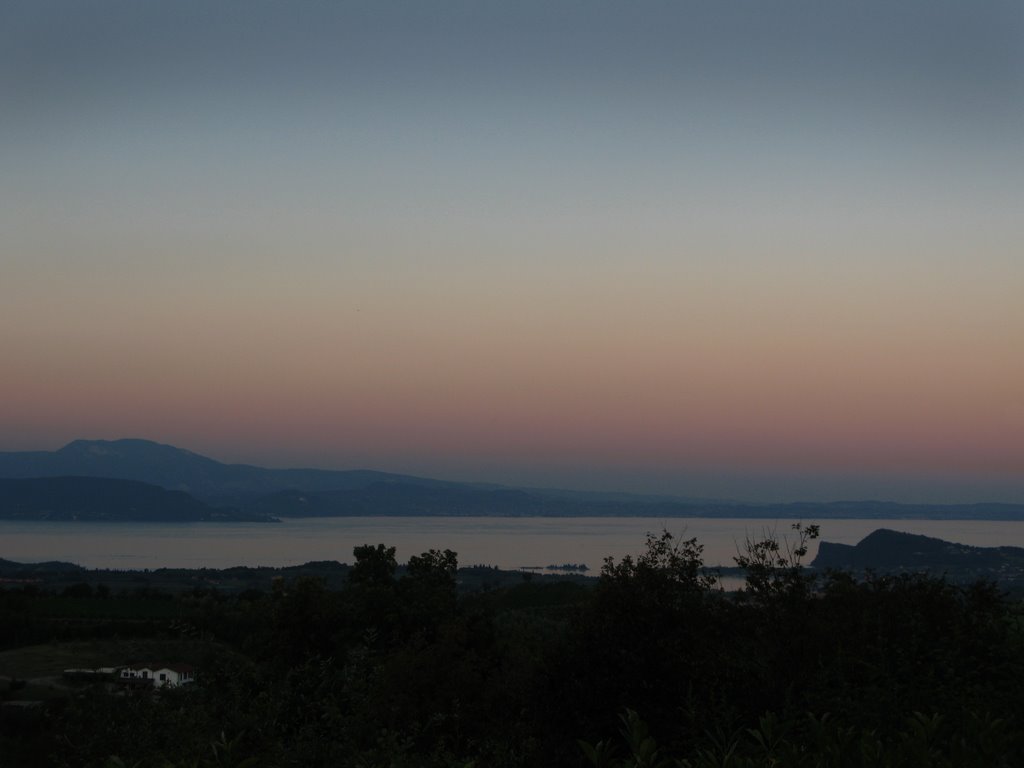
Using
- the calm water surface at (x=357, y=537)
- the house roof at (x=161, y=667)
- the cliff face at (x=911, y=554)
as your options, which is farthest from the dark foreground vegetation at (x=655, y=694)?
the calm water surface at (x=357, y=537)

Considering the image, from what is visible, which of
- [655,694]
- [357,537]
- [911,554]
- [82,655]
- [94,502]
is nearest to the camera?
[655,694]

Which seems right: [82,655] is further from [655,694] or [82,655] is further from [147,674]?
[655,694]

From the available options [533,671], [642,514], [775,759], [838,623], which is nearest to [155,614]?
[533,671]

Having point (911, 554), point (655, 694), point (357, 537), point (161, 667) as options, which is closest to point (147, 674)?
point (161, 667)

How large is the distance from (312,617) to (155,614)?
84.8 ft

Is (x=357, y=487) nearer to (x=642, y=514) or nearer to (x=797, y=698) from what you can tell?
(x=642, y=514)

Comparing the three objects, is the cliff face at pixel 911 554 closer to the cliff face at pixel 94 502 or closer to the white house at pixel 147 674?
the white house at pixel 147 674

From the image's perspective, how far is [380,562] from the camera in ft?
71.5

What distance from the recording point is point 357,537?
114938mm

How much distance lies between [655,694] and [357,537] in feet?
352

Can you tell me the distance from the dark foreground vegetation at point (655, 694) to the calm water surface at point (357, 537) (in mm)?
51088

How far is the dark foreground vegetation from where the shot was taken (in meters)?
4.89

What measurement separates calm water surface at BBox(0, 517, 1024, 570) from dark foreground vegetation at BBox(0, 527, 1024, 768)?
168 feet

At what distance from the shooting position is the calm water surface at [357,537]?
81625 millimetres
